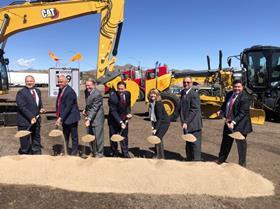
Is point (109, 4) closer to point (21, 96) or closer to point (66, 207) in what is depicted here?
point (21, 96)

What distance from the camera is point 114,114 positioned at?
24.6 ft

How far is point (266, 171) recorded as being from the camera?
6.87 m

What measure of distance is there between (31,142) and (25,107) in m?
0.75

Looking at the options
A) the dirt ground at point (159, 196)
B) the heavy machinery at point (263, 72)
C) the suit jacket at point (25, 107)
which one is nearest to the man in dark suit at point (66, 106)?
the suit jacket at point (25, 107)

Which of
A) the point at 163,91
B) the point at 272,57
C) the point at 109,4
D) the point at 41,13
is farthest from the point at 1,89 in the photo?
the point at 272,57

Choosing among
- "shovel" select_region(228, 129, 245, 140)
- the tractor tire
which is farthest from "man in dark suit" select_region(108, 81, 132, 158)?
the tractor tire

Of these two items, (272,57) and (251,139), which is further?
(272,57)

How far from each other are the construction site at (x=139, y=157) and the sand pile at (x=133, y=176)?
0.01 meters

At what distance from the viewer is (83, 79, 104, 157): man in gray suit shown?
7.48m

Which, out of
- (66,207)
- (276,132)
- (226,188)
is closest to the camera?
(66,207)

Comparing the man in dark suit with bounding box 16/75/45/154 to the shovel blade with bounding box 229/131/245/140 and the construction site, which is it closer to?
the construction site

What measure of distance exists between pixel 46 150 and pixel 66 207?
394cm

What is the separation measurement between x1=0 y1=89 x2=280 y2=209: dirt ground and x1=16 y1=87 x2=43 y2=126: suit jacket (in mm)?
1171

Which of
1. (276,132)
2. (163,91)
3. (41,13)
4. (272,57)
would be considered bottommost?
(276,132)
